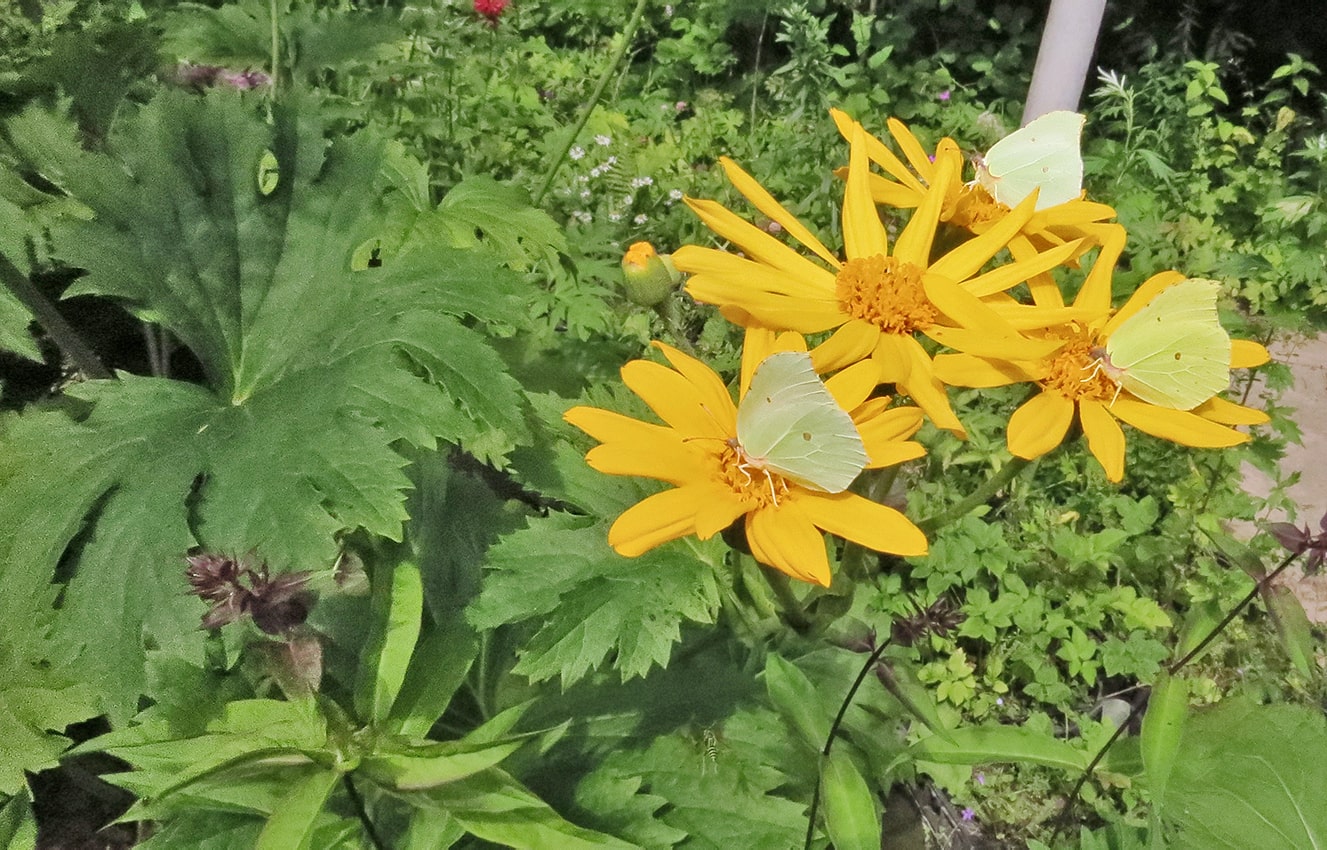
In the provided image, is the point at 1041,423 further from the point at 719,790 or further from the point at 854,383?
the point at 719,790

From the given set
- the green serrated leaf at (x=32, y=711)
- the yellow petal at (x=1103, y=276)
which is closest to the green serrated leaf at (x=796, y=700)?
the yellow petal at (x=1103, y=276)

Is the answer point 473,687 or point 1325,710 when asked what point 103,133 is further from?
point 1325,710

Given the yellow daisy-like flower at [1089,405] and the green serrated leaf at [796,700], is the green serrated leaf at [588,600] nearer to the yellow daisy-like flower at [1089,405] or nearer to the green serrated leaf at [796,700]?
the green serrated leaf at [796,700]

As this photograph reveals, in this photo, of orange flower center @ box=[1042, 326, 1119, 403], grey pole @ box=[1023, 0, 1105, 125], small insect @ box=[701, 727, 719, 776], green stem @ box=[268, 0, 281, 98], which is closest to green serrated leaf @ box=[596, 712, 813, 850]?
small insect @ box=[701, 727, 719, 776]

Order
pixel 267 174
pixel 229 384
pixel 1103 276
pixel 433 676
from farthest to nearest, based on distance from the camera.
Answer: pixel 267 174 → pixel 229 384 → pixel 433 676 → pixel 1103 276

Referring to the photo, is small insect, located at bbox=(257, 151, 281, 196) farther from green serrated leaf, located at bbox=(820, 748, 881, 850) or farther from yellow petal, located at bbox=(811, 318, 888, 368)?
green serrated leaf, located at bbox=(820, 748, 881, 850)

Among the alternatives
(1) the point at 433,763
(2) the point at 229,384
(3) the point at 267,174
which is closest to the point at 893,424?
(1) the point at 433,763

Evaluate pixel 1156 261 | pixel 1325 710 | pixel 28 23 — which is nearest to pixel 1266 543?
pixel 1325 710
